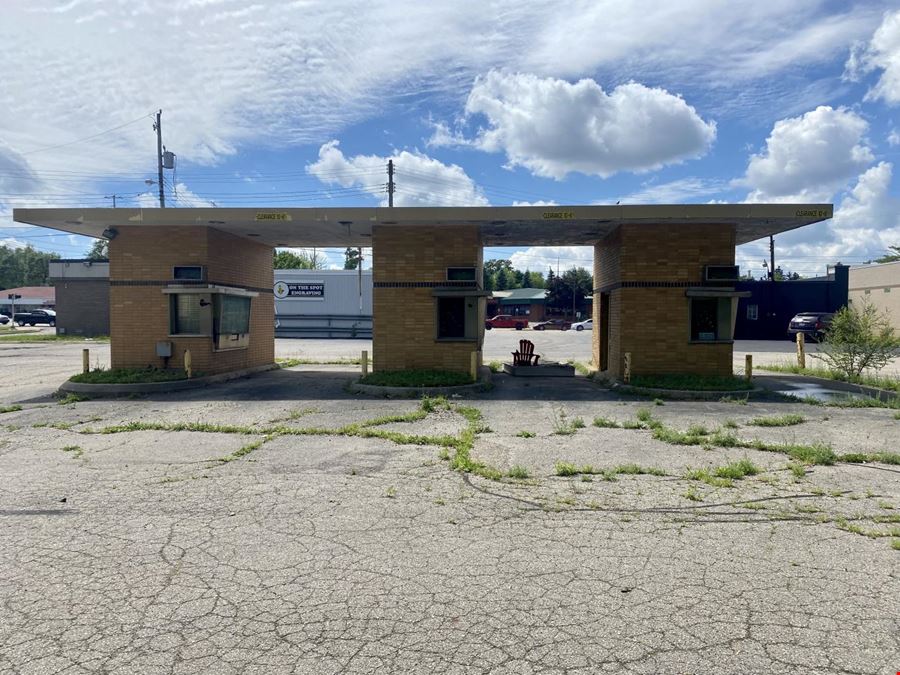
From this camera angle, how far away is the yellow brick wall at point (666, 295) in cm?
1470

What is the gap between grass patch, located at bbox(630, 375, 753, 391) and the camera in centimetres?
1343

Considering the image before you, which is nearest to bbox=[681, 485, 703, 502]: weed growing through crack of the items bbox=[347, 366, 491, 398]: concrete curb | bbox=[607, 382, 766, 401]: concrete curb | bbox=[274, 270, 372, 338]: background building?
bbox=[607, 382, 766, 401]: concrete curb

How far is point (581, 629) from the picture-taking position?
3.48 meters

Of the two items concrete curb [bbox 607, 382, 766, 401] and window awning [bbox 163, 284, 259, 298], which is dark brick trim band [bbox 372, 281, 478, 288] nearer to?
window awning [bbox 163, 284, 259, 298]

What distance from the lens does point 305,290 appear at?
38750 millimetres

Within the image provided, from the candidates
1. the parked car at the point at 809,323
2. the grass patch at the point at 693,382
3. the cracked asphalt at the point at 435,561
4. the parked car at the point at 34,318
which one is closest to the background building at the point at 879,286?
the parked car at the point at 809,323

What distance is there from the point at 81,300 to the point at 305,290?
13732 mm

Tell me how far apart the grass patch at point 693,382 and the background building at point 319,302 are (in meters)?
26.0

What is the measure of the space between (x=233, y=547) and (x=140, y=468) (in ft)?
10.7

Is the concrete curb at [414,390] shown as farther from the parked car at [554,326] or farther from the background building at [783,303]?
the parked car at [554,326]

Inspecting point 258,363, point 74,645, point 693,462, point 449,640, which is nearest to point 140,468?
point 74,645

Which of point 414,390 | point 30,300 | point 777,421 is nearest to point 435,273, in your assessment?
point 414,390

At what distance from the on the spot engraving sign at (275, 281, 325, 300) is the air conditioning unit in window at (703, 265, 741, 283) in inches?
1106

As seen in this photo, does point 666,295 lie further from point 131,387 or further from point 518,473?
point 131,387
